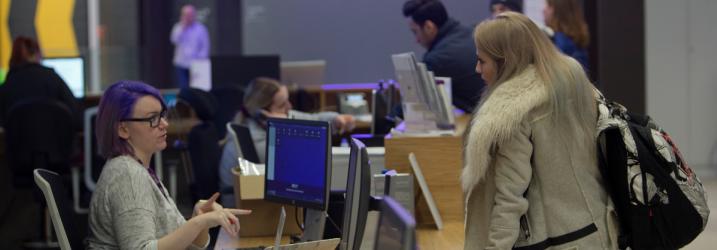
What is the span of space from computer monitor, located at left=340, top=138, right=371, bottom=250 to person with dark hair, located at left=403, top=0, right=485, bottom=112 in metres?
2.33

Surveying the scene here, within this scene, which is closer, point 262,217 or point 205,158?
point 262,217

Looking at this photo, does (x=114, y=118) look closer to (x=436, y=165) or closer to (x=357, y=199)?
(x=357, y=199)

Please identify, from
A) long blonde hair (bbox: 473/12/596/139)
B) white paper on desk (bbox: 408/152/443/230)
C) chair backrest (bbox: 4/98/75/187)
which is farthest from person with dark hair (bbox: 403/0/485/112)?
chair backrest (bbox: 4/98/75/187)

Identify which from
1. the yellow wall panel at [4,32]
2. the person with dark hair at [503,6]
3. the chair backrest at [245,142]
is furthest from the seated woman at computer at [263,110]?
the yellow wall panel at [4,32]

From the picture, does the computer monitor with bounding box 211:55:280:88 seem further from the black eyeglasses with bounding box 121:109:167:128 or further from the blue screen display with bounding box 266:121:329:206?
the black eyeglasses with bounding box 121:109:167:128

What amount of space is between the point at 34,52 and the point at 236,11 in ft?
18.5

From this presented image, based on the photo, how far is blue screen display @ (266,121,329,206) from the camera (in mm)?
3334

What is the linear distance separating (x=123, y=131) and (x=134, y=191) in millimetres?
221

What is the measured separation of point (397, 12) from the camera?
1227 cm

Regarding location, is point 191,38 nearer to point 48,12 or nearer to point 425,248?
point 48,12

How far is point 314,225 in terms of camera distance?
3.36 meters

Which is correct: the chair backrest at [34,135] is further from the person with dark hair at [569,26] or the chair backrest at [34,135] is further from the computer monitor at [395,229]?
the computer monitor at [395,229]

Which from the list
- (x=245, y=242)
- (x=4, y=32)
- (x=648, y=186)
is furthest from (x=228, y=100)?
(x=4, y=32)

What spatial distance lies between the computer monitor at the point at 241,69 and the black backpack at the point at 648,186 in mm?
6417
